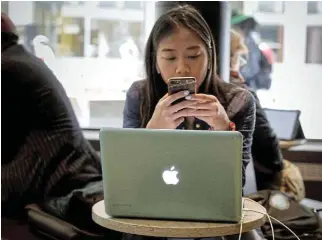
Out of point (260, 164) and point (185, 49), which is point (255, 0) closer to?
point (185, 49)

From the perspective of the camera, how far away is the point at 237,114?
109 inches

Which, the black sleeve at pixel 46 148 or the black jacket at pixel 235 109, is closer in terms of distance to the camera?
the black jacket at pixel 235 109

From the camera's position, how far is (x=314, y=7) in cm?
283

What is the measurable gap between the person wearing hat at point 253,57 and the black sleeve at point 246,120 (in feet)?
0.26

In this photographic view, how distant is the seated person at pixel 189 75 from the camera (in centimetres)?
271

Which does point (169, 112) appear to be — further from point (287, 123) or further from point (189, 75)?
point (287, 123)

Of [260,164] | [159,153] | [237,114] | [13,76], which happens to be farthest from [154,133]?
[13,76]

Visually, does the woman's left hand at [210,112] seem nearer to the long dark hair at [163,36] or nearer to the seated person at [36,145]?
the long dark hair at [163,36]

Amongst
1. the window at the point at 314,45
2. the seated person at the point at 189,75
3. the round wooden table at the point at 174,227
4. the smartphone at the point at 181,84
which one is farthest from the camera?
the window at the point at 314,45

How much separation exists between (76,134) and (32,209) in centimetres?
44

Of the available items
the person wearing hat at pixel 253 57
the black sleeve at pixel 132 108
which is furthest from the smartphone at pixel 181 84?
the person wearing hat at pixel 253 57

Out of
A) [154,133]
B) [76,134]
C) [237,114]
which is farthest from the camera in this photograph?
[76,134]

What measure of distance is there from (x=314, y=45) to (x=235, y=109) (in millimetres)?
509

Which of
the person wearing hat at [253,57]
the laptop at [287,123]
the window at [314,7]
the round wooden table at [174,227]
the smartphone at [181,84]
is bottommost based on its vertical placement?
the round wooden table at [174,227]
